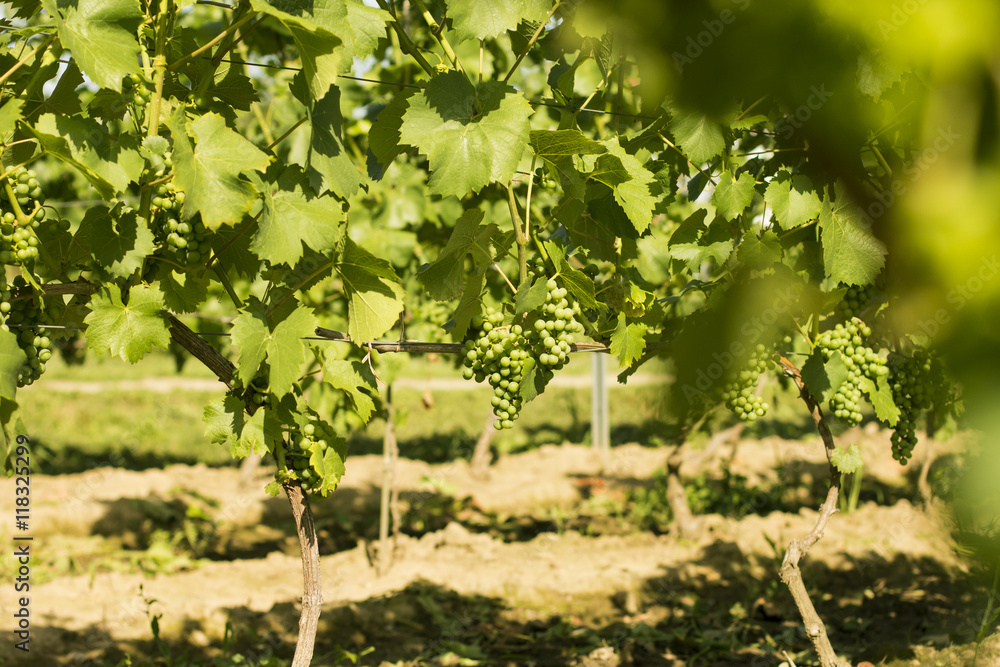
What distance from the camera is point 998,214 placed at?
0.95ft

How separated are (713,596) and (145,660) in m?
2.81

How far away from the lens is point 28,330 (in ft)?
5.72

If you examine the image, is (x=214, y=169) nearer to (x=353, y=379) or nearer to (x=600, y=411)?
(x=353, y=379)

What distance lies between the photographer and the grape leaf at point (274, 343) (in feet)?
5.57

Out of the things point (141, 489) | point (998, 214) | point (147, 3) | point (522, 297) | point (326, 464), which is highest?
point (147, 3)

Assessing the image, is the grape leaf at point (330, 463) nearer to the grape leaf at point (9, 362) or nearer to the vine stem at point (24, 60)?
the grape leaf at point (9, 362)

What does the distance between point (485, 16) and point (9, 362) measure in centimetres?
112

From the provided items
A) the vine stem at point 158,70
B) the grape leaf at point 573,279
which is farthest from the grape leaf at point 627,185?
the vine stem at point 158,70

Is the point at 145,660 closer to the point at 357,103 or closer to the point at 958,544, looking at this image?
the point at 357,103

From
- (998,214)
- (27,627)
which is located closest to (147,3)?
(998,214)

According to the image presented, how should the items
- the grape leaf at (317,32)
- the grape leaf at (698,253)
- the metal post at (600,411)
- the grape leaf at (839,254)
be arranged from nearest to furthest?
the grape leaf at (839,254), the grape leaf at (317,32), the grape leaf at (698,253), the metal post at (600,411)

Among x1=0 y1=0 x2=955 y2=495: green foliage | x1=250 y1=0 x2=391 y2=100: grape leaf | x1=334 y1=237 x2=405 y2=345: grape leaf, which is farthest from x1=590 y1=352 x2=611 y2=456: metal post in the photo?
x1=250 y1=0 x2=391 y2=100: grape leaf

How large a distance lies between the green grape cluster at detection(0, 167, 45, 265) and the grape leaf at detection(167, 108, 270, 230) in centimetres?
34
